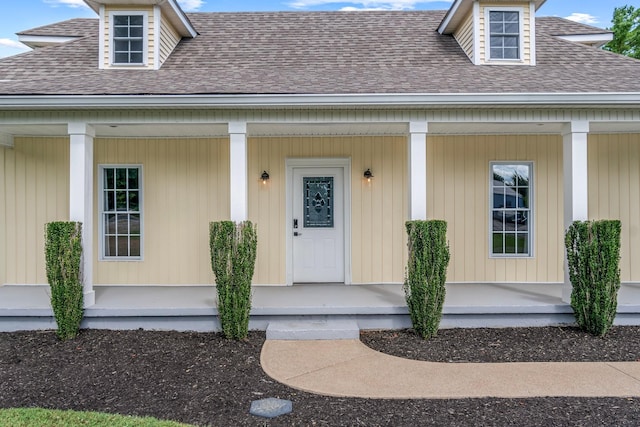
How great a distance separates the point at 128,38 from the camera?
6.70m

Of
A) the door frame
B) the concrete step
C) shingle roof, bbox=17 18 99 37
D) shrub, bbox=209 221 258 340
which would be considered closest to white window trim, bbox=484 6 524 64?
the door frame

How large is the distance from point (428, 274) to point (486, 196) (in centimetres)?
270

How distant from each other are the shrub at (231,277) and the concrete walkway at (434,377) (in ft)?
1.78

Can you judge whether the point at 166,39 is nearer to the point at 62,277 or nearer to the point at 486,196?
the point at 62,277

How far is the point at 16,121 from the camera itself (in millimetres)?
5527

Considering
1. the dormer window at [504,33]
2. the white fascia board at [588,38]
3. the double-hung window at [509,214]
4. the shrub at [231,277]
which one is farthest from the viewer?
the white fascia board at [588,38]

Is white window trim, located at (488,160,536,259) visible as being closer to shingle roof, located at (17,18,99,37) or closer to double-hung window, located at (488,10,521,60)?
double-hung window, located at (488,10,521,60)

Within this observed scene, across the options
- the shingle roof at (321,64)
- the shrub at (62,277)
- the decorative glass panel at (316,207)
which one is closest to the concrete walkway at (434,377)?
the shrub at (62,277)

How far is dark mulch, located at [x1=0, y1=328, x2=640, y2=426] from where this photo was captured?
3287 millimetres

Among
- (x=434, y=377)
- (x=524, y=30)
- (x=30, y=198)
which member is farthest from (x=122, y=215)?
(x=524, y=30)

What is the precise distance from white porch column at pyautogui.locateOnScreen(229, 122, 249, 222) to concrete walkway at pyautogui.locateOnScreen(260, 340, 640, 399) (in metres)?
1.73

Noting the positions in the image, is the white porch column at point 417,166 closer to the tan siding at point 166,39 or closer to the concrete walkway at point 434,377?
the concrete walkway at point 434,377

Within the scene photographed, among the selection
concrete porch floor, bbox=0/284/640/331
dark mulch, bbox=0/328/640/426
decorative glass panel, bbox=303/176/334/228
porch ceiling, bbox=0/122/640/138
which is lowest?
dark mulch, bbox=0/328/640/426

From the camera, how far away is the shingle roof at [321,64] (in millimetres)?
5656
